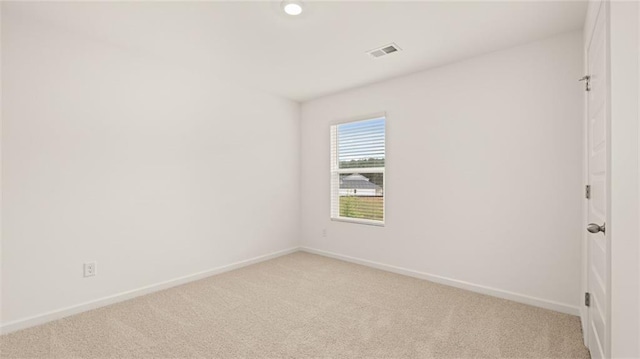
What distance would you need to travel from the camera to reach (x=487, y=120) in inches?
116

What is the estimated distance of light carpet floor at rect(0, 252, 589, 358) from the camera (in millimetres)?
1979

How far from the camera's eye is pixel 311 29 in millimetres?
2494

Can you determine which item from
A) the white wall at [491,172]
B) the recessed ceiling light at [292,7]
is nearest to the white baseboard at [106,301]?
the white wall at [491,172]

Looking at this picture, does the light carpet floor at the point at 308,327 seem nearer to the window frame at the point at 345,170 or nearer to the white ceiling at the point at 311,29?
the window frame at the point at 345,170

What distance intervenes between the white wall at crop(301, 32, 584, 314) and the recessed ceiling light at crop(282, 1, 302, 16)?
125cm

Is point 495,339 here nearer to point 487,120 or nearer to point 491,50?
point 487,120

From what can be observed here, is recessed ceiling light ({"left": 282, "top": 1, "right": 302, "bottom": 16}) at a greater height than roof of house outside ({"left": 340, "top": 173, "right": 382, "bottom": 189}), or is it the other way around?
recessed ceiling light ({"left": 282, "top": 1, "right": 302, "bottom": 16})

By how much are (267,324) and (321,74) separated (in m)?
Result: 2.72

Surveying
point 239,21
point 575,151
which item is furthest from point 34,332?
point 575,151

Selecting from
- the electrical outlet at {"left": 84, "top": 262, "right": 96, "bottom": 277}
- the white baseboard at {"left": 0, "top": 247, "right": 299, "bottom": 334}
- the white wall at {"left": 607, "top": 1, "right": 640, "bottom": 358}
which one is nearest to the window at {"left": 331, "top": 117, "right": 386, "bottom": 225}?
the white baseboard at {"left": 0, "top": 247, "right": 299, "bottom": 334}

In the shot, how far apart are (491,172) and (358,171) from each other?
5.62ft

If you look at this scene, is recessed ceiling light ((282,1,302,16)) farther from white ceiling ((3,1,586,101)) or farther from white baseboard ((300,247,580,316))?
white baseboard ((300,247,580,316))

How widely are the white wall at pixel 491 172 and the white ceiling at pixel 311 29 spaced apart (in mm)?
293

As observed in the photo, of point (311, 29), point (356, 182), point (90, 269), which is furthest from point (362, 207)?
point (90, 269)
